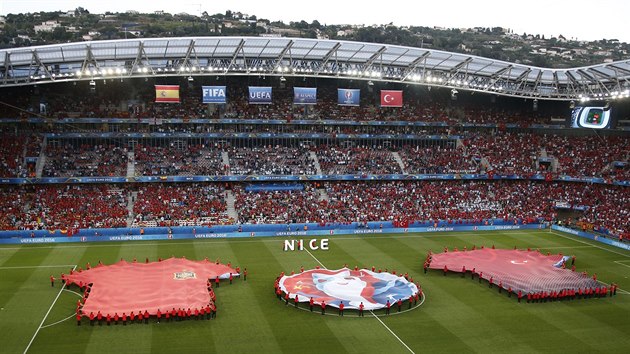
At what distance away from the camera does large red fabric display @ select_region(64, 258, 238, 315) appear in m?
28.0

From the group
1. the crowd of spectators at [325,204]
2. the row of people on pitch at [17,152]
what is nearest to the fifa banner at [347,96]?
the crowd of spectators at [325,204]


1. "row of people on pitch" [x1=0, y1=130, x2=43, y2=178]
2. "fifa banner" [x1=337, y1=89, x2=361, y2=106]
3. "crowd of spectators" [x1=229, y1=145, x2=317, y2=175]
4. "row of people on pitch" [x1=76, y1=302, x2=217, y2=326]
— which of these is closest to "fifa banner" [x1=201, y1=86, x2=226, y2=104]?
"crowd of spectators" [x1=229, y1=145, x2=317, y2=175]

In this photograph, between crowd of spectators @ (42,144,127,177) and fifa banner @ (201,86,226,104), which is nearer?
crowd of spectators @ (42,144,127,177)

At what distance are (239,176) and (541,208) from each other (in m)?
31.8

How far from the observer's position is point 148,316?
26.9 meters

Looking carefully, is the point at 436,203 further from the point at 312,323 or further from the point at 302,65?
the point at 312,323

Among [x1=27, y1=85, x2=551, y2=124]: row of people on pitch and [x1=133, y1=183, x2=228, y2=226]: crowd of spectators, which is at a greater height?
[x1=27, y1=85, x2=551, y2=124]: row of people on pitch

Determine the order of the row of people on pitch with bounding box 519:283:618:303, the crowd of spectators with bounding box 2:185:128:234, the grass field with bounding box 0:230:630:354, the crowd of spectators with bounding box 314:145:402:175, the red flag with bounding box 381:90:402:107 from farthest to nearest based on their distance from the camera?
the red flag with bounding box 381:90:402:107
the crowd of spectators with bounding box 314:145:402:175
the crowd of spectators with bounding box 2:185:128:234
the row of people on pitch with bounding box 519:283:618:303
the grass field with bounding box 0:230:630:354

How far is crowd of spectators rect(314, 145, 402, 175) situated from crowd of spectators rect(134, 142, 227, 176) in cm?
1128

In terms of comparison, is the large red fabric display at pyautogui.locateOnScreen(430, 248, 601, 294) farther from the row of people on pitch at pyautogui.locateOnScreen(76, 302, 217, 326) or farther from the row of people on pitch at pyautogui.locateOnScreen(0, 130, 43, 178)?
the row of people on pitch at pyautogui.locateOnScreen(0, 130, 43, 178)

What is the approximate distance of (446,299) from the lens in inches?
1230

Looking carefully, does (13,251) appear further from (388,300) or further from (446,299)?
(446,299)

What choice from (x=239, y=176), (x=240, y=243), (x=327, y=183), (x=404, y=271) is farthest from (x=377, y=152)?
(x=404, y=271)

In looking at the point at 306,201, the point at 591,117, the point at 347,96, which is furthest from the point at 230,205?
the point at 591,117
